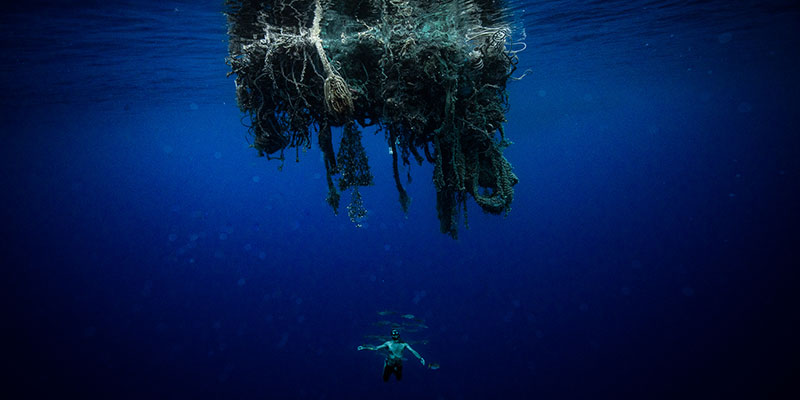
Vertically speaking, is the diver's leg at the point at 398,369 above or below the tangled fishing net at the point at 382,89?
below

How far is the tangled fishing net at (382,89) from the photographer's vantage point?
3723 millimetres

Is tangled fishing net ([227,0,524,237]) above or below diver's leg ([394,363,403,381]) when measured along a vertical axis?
above

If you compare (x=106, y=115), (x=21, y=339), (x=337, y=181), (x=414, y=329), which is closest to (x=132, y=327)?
(x=21, y=339)

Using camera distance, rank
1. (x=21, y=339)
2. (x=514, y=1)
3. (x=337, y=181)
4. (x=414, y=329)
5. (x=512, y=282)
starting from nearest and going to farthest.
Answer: (x=337, y=181)
(x=514, y=1)
(x=414, y=329)
(x=21, y=339)
(x=512, y=282)

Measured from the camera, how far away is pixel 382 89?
153 inches

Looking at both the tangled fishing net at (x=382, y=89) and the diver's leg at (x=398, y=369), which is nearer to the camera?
the tangled fishing net at (x=382, y=89)

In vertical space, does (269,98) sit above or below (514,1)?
below

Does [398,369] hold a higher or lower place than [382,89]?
lower

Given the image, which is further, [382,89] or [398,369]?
[398,369]

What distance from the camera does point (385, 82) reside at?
3844mm

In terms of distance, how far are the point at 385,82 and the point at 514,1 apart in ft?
18.8

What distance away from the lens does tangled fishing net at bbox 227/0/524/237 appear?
3.72 m

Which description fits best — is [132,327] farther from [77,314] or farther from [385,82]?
[385,82]

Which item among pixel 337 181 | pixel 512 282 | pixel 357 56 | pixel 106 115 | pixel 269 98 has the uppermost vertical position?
pixel 106 115
